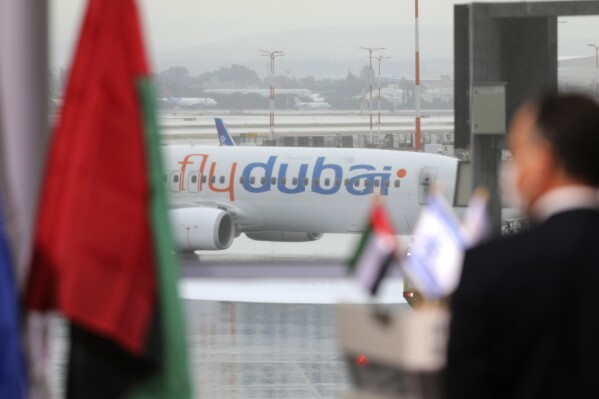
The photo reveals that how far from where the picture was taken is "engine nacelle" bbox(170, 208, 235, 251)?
989 centimetres

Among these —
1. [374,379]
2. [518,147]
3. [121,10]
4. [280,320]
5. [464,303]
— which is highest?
[121,10]

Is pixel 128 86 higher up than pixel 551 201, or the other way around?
pixel 128 86

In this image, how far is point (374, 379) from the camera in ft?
4.90

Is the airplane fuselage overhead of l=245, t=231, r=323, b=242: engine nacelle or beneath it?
overhead

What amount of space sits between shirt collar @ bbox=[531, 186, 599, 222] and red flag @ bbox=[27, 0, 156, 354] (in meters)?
0.59

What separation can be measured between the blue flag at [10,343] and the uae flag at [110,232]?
38mm

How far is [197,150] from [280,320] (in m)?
2.74

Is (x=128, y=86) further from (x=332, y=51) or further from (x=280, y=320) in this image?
(x=280, y=320)

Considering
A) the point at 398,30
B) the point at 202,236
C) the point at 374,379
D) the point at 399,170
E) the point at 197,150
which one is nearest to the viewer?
the point at 374,379

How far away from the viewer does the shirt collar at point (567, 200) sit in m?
1.23

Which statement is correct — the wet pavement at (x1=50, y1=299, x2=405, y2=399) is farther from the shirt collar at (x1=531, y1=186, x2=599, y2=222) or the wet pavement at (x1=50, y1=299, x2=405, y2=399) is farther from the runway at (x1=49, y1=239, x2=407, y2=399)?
the shirt collar at (x1=531, y1=186, x2=599, y2=222)

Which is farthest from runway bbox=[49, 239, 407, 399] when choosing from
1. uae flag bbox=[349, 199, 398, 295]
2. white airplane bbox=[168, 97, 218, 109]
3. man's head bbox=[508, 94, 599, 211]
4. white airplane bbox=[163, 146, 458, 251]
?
man's head bbox=[508, 94, 599, 211]

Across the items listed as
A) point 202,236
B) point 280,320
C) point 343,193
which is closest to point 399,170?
point 343,193

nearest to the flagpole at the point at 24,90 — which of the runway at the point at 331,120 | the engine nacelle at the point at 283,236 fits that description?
the runway at the point at 331,120
